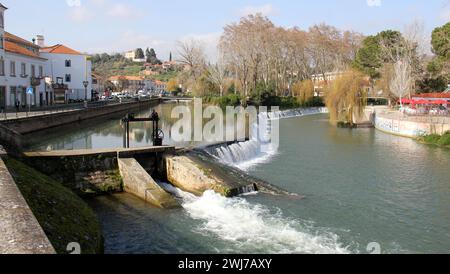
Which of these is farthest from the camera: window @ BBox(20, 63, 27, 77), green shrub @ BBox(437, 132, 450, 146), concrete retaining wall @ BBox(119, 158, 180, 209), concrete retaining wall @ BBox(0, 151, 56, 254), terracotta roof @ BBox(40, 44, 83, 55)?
terracotta roof @ BBox(40, 44, 83, 55)

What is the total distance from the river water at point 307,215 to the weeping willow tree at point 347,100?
21.4 metres

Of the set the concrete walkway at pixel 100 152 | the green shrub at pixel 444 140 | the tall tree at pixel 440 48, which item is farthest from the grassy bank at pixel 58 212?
the tall tree at pixel 440 48

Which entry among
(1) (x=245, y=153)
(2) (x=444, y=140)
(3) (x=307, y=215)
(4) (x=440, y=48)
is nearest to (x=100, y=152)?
(3) (x=307, y=215)

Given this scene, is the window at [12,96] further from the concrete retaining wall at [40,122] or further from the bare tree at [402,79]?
the bare tree at [402,79]

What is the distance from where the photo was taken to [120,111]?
58875 millimetres

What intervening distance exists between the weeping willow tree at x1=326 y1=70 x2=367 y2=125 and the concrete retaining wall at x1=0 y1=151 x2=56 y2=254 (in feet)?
128

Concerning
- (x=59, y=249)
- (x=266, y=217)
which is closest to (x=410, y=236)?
(x=266, y=217)

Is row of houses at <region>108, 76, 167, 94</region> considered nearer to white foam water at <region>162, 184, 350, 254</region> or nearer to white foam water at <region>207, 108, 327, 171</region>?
white foam water at <region>207, 108, 327, 171</region>

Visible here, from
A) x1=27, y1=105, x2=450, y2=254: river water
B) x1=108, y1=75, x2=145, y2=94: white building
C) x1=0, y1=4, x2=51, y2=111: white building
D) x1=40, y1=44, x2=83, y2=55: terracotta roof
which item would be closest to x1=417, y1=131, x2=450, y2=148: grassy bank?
x1=27, y1=105, x2=450, y2=254: river water

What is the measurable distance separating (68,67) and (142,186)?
177 ft

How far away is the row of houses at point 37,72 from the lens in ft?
133

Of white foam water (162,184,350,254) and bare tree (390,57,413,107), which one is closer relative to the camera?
white foam water (162,184,350,254)

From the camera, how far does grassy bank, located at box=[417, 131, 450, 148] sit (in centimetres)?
3192
